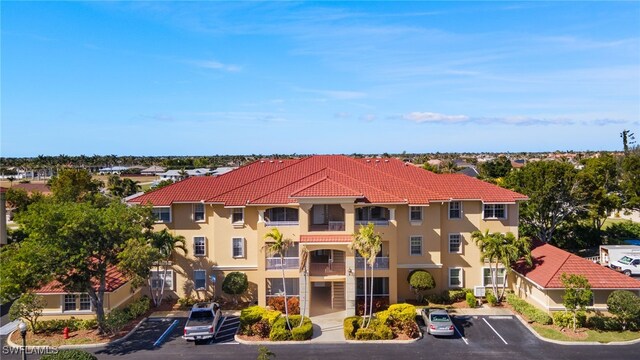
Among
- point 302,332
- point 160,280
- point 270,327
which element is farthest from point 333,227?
point 160,280

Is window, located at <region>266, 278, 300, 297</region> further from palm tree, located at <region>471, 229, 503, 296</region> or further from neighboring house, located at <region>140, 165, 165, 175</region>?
neighboring house, located at <region>140, 165, 165, 175</region>

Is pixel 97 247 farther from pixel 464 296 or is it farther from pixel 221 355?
pixel 464 296

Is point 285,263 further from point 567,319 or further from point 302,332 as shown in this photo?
point 567,319

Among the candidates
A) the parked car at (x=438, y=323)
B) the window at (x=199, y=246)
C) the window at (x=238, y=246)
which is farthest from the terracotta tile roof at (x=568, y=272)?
the window at (x=199, y=246)

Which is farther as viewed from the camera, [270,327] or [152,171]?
[152,171]

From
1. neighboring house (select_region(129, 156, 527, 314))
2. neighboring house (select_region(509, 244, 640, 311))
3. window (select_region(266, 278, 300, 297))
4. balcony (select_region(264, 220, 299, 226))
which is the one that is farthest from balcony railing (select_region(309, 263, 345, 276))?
neighboring house (select_region(509, 244, 640, 311))
